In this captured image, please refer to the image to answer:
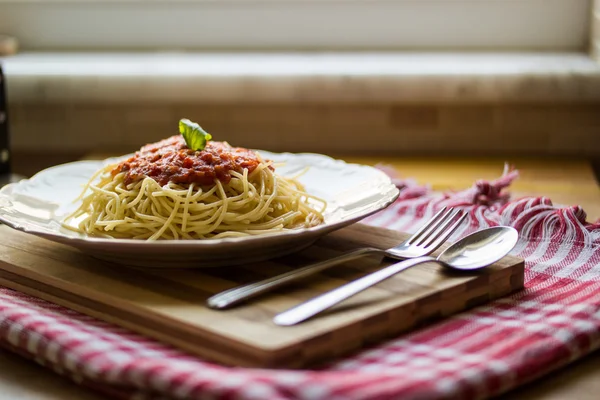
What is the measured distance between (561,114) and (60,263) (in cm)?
161

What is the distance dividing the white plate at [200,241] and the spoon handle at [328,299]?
0.13 m

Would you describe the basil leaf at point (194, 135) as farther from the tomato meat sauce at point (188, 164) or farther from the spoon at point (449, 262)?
the spoon at point (449, 262)

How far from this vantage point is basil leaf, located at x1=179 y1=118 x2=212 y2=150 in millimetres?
1333

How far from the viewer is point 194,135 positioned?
1342 mm

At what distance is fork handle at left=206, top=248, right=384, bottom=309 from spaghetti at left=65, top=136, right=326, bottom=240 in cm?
20

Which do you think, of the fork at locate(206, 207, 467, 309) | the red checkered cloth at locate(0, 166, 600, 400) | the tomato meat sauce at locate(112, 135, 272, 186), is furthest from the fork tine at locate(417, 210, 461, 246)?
the tomato meat sauce at locate(112, 135, 272, 186)

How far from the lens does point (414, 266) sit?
114 cm

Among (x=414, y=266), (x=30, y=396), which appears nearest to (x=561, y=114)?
(x=414, y=266)

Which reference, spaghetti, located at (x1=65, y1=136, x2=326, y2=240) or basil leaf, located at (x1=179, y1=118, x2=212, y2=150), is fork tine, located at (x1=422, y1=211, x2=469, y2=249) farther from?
basil leaf, located at (x1=179, y1=118, x2=212, y2=150)

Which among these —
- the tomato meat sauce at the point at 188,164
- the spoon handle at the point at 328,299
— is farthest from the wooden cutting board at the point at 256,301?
the tomato meat sauce at the point at 188,164

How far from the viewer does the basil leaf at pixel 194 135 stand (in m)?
1.33

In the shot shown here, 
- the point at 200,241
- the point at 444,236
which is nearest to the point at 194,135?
the point at 200,241

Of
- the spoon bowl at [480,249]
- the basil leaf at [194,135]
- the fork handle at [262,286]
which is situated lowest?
the spoon bowl at [480,249]

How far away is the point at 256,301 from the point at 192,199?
340 millimetres
